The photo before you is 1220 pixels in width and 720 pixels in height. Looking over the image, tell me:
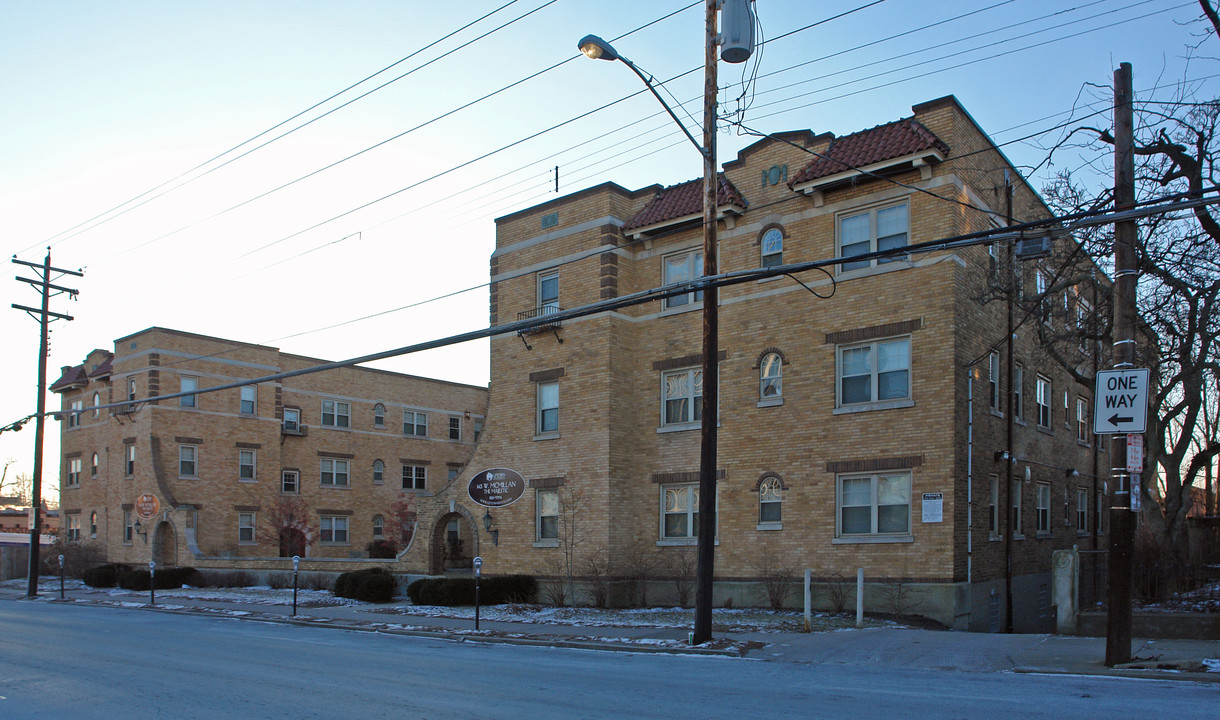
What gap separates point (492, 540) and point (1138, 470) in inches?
698

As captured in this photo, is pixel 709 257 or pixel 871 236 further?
pixel 871 236

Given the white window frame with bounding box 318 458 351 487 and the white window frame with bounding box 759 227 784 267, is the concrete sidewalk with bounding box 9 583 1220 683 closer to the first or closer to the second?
the white window frame with bounding box 759 227 784 267

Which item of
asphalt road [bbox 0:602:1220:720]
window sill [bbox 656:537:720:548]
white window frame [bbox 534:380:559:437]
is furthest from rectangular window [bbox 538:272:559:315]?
asphalt road [bbox 0:602:1220:720]

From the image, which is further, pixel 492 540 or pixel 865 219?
pixel 492 540

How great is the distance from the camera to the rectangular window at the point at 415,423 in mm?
50500

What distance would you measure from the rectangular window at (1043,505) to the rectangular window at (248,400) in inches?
1359

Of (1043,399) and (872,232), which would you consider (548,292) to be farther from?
(1043,399)

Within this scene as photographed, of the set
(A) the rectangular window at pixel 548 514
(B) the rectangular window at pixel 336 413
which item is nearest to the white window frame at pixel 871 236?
(A) the rectangular window at pixel 548 514

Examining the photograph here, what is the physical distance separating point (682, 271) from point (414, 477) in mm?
29880

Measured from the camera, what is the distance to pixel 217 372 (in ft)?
144

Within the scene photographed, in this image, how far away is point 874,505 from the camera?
20.5 meters

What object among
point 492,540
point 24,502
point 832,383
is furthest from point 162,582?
point 24,502

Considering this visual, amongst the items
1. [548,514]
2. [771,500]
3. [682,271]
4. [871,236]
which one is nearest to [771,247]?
[871,236]

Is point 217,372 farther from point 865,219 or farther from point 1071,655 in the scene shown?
point 1071,655
